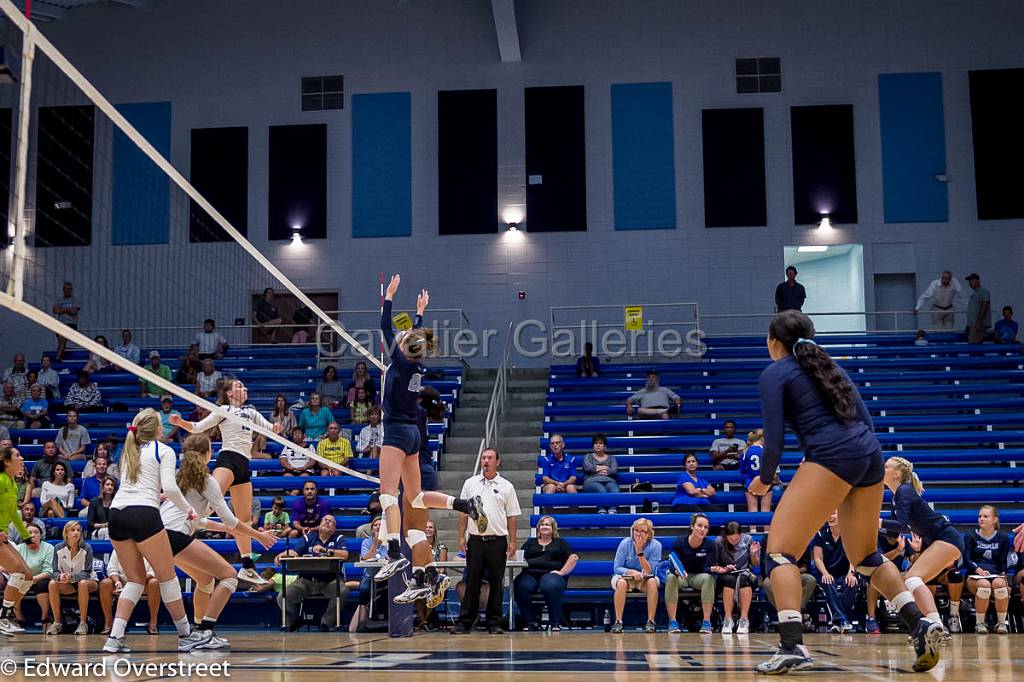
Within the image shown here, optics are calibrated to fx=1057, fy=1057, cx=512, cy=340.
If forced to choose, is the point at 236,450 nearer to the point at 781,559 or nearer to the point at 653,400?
the point at 781,559

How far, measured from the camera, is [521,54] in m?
24.9

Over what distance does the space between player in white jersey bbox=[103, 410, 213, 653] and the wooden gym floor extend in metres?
0.49

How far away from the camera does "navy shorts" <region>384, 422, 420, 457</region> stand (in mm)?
9273

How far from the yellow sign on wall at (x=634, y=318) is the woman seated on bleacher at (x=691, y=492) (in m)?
7.01

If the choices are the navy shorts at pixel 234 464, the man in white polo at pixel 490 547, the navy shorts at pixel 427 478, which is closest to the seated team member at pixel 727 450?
the man in white polo at pixel 490 547

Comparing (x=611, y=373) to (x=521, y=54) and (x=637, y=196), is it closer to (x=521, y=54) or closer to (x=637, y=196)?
(x=637, y=196)

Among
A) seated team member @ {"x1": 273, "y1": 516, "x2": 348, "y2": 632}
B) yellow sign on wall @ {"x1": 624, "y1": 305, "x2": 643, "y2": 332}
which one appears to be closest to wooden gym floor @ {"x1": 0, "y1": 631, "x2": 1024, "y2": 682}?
seated team member @ {"x1": 273, "y1": 516, "x2": 348, "y2": 632}

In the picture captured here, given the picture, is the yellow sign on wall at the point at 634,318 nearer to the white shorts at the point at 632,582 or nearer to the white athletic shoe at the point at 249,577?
the white shorts at the point at 632,582

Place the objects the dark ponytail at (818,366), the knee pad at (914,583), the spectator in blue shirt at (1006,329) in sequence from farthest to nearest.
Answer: the spectator in blue shirt at (1006,329)
the knee pad at (914,583)
the dark ponytail at (818,366)

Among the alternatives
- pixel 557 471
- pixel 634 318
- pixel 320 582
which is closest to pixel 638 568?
pixel 557 471

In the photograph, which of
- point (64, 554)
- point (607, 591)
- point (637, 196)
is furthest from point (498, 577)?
point (637, 196)

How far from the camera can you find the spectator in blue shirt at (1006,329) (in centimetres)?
2250

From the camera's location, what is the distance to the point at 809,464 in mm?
6539

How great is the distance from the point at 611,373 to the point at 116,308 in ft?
37.8
